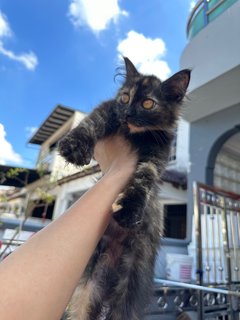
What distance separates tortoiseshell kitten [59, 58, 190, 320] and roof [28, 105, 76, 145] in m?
7.49

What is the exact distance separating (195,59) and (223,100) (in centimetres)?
70

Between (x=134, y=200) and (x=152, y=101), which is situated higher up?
(x=152, y=101)

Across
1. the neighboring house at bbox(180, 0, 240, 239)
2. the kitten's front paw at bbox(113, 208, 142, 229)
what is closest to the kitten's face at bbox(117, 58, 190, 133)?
the kitten's front paw at bbox(113, 208, 142, 229)

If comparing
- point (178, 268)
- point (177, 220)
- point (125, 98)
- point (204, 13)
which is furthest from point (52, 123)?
point (125, 98)

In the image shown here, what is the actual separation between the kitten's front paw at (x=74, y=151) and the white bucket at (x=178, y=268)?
7.38ft

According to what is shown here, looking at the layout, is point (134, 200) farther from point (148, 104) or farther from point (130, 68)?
point (130, 68)

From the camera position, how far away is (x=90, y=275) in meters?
1.21

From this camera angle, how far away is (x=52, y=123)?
32.6 ft

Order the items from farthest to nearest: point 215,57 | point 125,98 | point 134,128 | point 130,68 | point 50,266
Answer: point 215,57, point 130,68, point 125,98, point 134,128, point 50,266

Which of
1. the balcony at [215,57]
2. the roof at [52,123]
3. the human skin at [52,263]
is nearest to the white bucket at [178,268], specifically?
the balcony at [215,57]

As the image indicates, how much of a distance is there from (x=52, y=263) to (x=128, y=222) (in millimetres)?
347

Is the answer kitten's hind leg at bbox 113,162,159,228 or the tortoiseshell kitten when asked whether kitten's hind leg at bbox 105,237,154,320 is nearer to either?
the tortoiseshell kitten

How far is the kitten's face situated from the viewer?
151cm

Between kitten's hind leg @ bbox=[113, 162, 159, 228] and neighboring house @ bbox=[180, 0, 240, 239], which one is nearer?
kitten's hind leg @ bbox=[113, 162, 159, 228]
